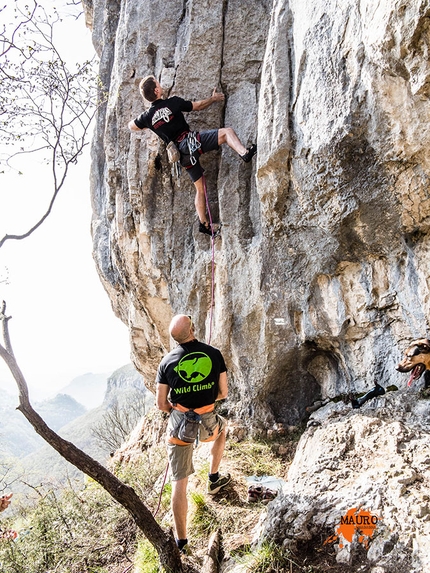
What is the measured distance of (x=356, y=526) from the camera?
10.6 ft

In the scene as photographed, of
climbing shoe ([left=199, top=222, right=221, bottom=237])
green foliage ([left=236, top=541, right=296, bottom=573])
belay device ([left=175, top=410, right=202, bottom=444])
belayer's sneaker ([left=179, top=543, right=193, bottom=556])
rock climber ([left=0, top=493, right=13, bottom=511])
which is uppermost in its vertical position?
climbing shoe ([left=199, top=222, right=221, bottom=237])

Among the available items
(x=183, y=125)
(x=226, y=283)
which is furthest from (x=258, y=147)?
(x=226, y=283)

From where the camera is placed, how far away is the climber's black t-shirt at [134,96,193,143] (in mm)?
6398

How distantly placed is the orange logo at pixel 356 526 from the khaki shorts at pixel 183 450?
1.39m

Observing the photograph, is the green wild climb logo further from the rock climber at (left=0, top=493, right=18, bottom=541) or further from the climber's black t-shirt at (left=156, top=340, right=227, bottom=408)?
the rock climber at (left=0, top=493, right=18, bottom=541)

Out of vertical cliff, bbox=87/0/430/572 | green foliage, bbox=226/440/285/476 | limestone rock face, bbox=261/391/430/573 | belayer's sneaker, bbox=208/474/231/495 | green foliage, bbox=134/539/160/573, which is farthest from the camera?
green foliage, bbox=226/440/285/476

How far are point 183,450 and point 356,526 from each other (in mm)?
1651

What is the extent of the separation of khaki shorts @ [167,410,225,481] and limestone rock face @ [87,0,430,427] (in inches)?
87.6

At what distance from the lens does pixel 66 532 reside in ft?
17.1

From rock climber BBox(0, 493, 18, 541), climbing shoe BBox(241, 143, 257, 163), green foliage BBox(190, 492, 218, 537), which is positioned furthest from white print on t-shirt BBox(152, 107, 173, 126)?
rock climber BBox(0, 493, 18, 541)

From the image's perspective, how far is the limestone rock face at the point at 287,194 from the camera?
14.2ft

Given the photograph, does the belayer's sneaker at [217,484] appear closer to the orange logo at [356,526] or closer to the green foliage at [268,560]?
the green foliage at [268,560]

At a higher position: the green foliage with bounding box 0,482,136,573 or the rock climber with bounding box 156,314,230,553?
the rock climber with bounding box 156,314,230,553

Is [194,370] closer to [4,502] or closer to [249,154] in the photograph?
[4,502]
